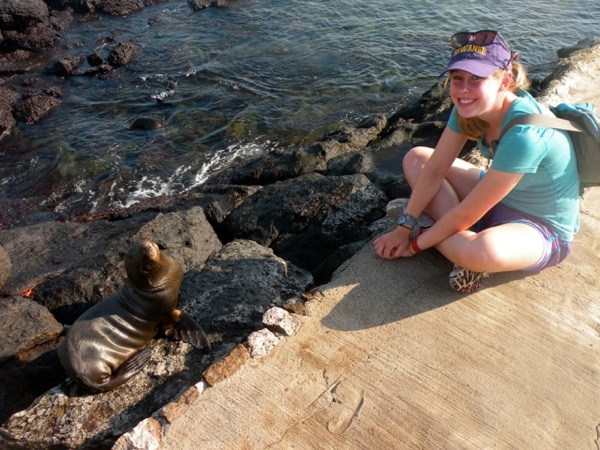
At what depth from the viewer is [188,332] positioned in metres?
3.32

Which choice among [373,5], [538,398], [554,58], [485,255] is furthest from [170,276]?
[373,5]

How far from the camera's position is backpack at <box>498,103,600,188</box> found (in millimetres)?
2756

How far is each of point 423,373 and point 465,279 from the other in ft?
2.18

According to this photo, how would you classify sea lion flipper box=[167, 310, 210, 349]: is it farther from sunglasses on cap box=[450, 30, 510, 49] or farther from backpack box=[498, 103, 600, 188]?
sunglasses on cap box=[450, 30, 510, 49]

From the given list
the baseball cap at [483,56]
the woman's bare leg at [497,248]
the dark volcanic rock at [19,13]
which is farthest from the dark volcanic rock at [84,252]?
the dark volcanic rock at [19,13]

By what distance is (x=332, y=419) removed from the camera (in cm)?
264

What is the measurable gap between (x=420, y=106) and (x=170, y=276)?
20.9 ft

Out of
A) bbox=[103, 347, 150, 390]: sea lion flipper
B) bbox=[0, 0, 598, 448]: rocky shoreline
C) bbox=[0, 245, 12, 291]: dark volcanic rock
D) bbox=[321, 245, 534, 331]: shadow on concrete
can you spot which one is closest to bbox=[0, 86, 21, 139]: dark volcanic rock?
bbox=[0, 0, 598, 448]: rocky shoreline

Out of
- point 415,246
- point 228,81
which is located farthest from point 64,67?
point 415,246

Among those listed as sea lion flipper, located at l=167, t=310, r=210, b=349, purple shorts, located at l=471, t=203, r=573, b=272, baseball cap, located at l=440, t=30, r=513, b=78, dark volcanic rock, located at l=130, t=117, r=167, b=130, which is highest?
baseball cap, located at l=440, t=30, r=513, b=78

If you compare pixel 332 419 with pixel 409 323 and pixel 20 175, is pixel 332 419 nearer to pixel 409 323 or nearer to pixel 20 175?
pixel 409 323

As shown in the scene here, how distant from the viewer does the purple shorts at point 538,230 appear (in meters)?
3.05

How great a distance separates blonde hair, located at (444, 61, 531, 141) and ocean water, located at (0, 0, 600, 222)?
18.3 ft

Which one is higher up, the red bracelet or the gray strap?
the gray strap
